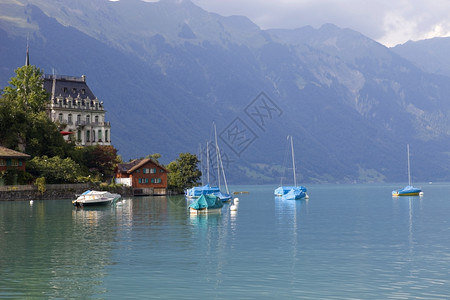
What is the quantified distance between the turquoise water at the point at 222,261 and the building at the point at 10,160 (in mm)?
59056

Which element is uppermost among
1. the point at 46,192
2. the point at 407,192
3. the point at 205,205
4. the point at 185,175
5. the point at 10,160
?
the point at 10,160

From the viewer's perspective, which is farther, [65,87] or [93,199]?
[65,87]

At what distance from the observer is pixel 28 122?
474 ft

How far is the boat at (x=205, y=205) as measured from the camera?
9419 cm

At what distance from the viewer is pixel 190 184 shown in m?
181

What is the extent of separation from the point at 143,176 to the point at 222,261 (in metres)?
129

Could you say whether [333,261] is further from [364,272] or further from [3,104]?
[3,104]

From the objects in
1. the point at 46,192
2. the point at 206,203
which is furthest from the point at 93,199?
the point at 206,203

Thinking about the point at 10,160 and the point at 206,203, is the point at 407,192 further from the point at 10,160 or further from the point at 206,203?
the point at 10,160

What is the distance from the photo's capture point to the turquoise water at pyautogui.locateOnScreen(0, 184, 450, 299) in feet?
113

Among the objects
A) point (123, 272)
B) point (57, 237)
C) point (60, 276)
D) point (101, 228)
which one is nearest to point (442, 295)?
point (123, 272)

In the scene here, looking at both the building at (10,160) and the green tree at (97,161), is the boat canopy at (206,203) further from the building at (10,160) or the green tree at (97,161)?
the green tree at (97,161)

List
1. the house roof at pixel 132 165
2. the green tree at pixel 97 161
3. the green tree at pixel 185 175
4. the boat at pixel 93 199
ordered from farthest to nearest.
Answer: the green tree at pixel 185 175, the house roof at pixel 132 165, the green tree at pixel 97 161, the boat at pixel 93 199

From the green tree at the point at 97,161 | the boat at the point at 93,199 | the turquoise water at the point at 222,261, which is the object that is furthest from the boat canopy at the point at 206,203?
the green tree at the point at 97,161
